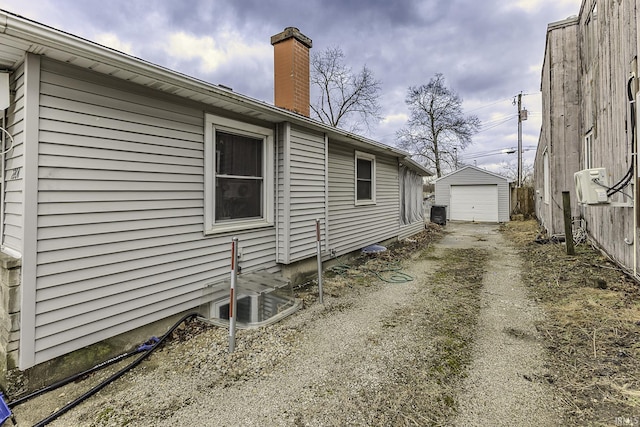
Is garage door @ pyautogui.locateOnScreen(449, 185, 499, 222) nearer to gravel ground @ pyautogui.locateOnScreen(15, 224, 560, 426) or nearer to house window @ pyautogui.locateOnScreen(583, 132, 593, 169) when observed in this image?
house window @ pyautogui.locateOnScreen(583, 132, 593, 169)

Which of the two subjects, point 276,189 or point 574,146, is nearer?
point 276,189

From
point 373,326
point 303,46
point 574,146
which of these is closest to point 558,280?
point 373,326

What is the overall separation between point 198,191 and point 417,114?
24832mm

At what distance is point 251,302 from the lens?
3.76 meters

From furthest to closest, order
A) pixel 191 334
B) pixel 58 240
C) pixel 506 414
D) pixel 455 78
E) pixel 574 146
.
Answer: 1. pixel 455 78
2. pixel 574 146
3. pixel 191 334
4. pixel 58 240
5. pixel 506 414

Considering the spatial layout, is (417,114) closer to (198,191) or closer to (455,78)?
(455,78)

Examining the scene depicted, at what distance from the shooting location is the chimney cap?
548 cm

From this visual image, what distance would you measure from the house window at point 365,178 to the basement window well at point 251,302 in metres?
3.52

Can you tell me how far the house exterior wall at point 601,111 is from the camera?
4.30 m

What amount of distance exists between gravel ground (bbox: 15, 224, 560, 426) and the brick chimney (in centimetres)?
386

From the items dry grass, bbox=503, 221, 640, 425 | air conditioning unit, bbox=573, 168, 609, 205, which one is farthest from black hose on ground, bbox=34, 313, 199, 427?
air conditioning unit, bbox=573, 168, 609, 205

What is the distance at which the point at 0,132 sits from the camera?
2.82 metres

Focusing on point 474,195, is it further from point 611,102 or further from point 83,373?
point 83,373

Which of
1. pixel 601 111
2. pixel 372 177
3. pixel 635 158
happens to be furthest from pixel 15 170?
pixel 601 111
